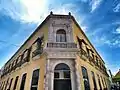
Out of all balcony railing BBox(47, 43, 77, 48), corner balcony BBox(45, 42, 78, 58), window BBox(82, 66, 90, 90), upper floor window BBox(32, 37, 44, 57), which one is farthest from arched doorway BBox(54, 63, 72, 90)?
upper floor window BBox(32, 37, 44, 57)

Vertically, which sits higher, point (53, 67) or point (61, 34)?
point (61, 34)

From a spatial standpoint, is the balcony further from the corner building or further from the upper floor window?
the upper floor window

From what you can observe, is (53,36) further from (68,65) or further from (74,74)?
(74,74)

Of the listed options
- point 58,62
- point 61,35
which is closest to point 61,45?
point 61,35

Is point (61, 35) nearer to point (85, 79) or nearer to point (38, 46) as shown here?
point (38, 46)

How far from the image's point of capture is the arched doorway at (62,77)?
10.6 metres

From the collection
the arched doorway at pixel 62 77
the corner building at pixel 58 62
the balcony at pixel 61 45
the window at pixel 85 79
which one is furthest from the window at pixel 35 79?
the window at pixel 85 79

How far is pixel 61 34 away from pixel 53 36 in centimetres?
85

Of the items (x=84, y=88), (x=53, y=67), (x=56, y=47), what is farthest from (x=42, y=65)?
(x=84, y=88)

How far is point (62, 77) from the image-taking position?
1095cm

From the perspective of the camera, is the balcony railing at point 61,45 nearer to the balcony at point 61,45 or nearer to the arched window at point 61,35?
the balcony at point 61,45

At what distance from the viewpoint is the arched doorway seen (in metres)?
10.6

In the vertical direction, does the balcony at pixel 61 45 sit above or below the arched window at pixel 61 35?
below

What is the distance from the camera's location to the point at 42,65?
1177 centimetres
